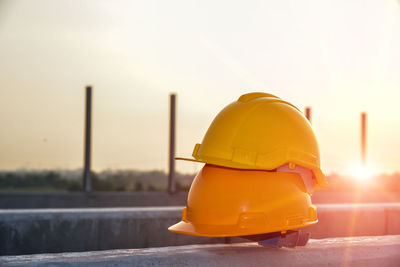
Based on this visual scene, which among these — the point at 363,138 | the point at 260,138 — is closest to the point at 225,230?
the point at 260,138

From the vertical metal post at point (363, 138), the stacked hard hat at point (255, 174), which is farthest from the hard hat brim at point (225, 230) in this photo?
the vertical metal post at point (363, 138)

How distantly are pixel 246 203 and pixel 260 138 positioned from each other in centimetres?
45

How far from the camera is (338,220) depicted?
287 inches

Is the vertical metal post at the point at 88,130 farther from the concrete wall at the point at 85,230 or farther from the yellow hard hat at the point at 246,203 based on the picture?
the yellow hard hat at the point at 246,203

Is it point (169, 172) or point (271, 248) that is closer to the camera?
point (271, 248)

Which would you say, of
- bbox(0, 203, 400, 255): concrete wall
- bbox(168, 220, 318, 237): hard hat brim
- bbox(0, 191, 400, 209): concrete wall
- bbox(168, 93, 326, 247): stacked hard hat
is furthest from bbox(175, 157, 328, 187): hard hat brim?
bbox(0, 191, 400, 209): concrete wall

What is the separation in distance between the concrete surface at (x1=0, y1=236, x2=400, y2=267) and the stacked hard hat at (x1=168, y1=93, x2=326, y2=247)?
0.17 m

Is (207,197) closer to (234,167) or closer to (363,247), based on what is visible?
(234,167)

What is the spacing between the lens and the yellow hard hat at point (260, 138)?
3465 millimetres

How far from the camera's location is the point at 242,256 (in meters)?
3.19

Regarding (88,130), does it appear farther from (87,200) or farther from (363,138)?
(363,138)

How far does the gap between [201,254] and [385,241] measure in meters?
1.59

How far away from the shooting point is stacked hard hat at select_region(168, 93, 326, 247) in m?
3.42

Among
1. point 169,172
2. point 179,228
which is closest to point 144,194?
point 169,172
